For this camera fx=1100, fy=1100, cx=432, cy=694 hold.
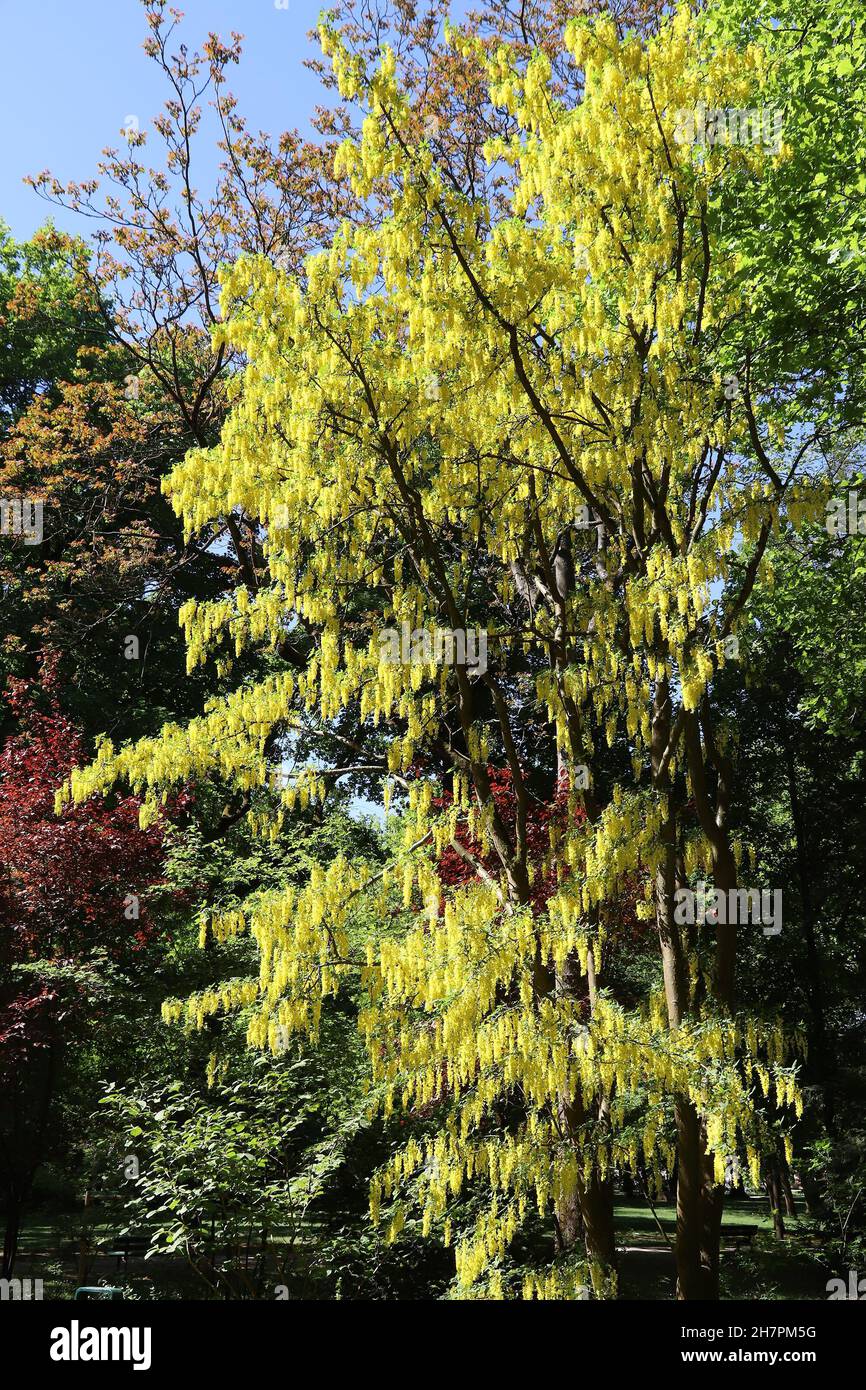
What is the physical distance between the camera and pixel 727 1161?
6.16 m

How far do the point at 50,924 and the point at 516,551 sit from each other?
5.96 m

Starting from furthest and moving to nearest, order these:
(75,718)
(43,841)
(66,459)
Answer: (75,718)
(66,459)
(43,841)

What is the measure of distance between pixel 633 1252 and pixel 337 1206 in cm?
1004

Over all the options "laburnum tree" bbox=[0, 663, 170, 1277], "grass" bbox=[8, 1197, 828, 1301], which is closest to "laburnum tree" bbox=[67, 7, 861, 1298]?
"grass" bbox=[8, 1197, 828, 1301]

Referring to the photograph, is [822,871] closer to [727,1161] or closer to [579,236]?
[727,1161]

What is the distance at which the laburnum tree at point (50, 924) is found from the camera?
10023mm

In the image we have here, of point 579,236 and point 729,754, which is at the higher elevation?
point 579,236

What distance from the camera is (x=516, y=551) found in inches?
309

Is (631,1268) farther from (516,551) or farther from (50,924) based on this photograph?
(516,551)

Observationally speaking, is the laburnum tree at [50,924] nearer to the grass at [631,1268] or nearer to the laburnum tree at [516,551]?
the grass at [631,1268]

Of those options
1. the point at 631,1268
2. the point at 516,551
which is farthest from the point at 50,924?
the point at 631,1268

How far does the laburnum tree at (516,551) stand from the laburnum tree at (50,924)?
10.1 ft

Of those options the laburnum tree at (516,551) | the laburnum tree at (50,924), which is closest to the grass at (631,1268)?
the laburnum tree at (50,924)
